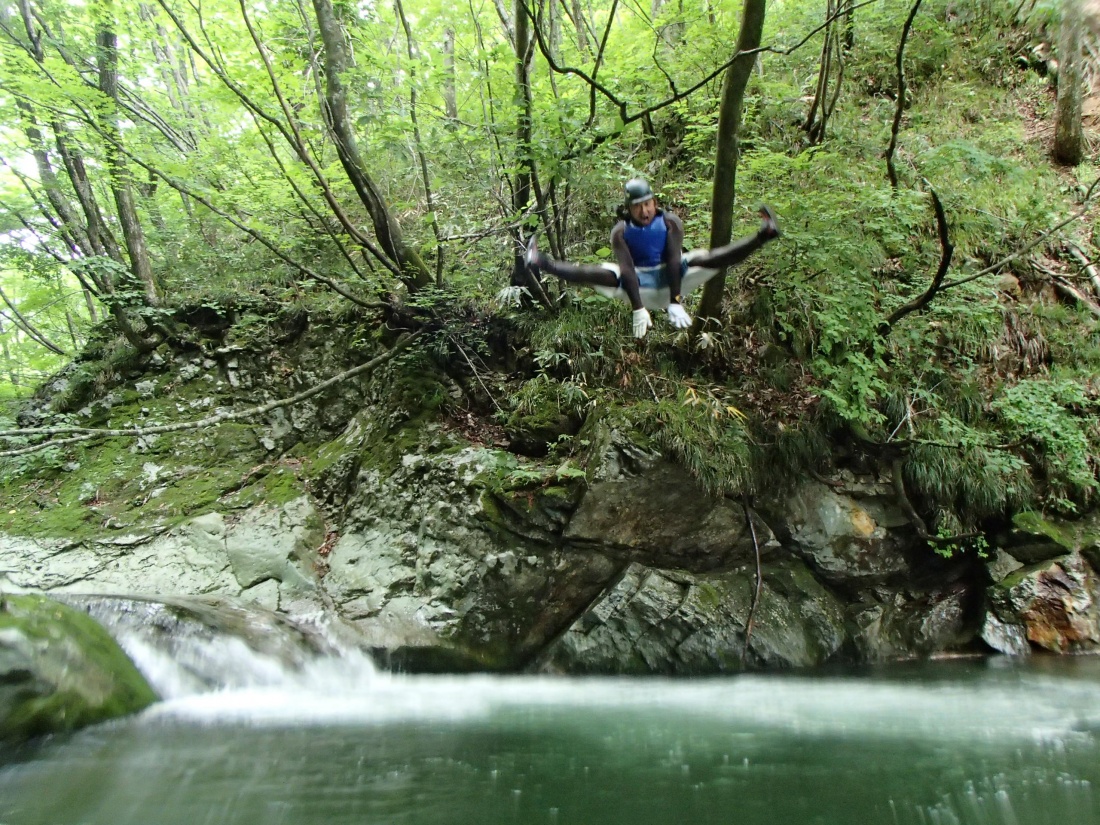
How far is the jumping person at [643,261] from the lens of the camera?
3.95 metres

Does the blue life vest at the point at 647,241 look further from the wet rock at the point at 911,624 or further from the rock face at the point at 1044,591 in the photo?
the rock face at the point at 1044,591

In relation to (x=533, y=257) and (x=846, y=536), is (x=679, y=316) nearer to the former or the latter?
(x=533, y=257)

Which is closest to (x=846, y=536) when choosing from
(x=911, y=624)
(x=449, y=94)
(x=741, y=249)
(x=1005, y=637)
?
(x=911, y=624)

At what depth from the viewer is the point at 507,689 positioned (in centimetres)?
497

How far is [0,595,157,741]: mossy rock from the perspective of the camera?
12.1 feet

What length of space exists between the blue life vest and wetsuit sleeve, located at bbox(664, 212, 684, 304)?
0.03 m

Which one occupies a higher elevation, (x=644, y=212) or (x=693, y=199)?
(x=693, y=199)

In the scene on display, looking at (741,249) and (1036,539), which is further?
(1036,539)

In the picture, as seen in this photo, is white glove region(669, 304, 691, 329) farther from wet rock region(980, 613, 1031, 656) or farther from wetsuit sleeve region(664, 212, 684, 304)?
wet rock region(980, 613, 1031, 656)

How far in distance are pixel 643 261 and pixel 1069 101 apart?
279 inches

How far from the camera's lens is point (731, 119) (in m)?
4.07

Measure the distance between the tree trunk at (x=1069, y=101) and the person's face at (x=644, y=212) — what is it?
6.75m

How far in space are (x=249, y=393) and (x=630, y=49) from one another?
6074 mm

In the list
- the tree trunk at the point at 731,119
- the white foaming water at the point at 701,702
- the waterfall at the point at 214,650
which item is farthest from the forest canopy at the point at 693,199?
the waterfall at the point at 214,650
